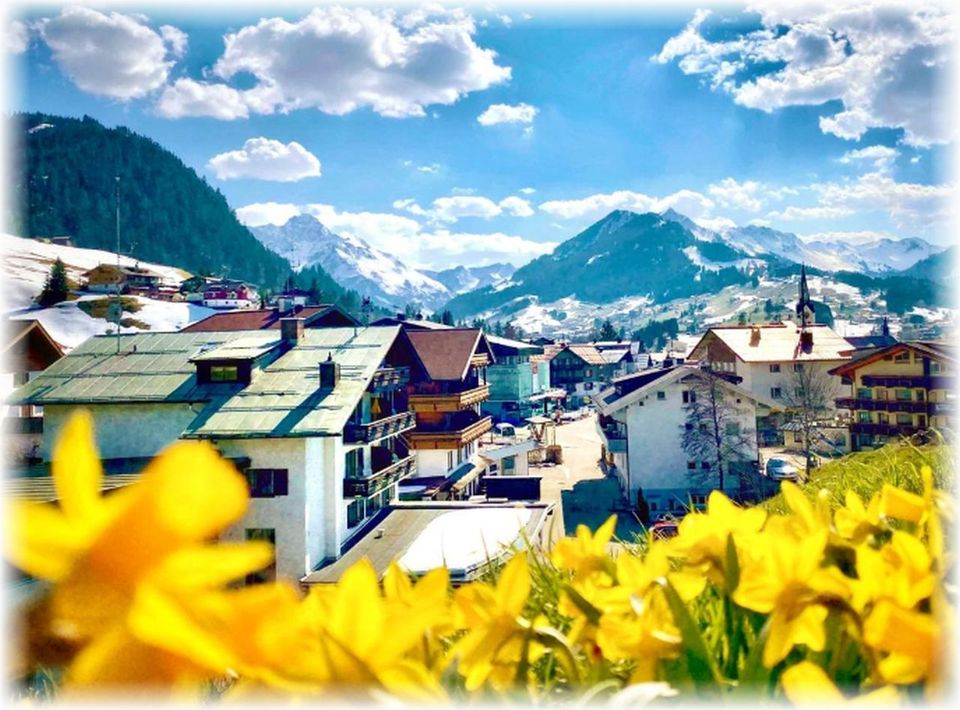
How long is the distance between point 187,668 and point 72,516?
0.09 metres

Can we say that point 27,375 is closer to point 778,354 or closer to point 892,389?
point 892,389

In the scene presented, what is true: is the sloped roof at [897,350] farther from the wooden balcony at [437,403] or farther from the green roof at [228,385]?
the green roof at [228,385]

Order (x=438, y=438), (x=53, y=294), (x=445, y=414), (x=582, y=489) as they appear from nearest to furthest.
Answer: (x=438, y=438) → (x=445, y=414) → (x=582, y=489) → (x=53, y=294)

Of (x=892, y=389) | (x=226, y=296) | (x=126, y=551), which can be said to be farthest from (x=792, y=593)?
(x=226, y=296)

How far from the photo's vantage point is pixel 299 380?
38.6ft

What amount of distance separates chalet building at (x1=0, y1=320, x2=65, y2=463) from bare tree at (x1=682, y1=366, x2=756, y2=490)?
52.0 feet

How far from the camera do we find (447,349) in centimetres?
1967

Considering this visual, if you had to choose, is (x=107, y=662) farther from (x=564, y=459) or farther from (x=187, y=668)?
(x=564, y=459)

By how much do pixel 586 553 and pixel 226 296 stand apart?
61.4 metres

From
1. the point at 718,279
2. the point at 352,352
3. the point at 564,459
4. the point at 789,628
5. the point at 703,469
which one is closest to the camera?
the point at 789,628

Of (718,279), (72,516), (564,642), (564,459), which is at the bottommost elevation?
(564,459)

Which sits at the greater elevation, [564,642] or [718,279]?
[718,279]

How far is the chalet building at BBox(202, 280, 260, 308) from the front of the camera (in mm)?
51416

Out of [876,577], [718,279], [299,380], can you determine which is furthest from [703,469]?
[718,279]
